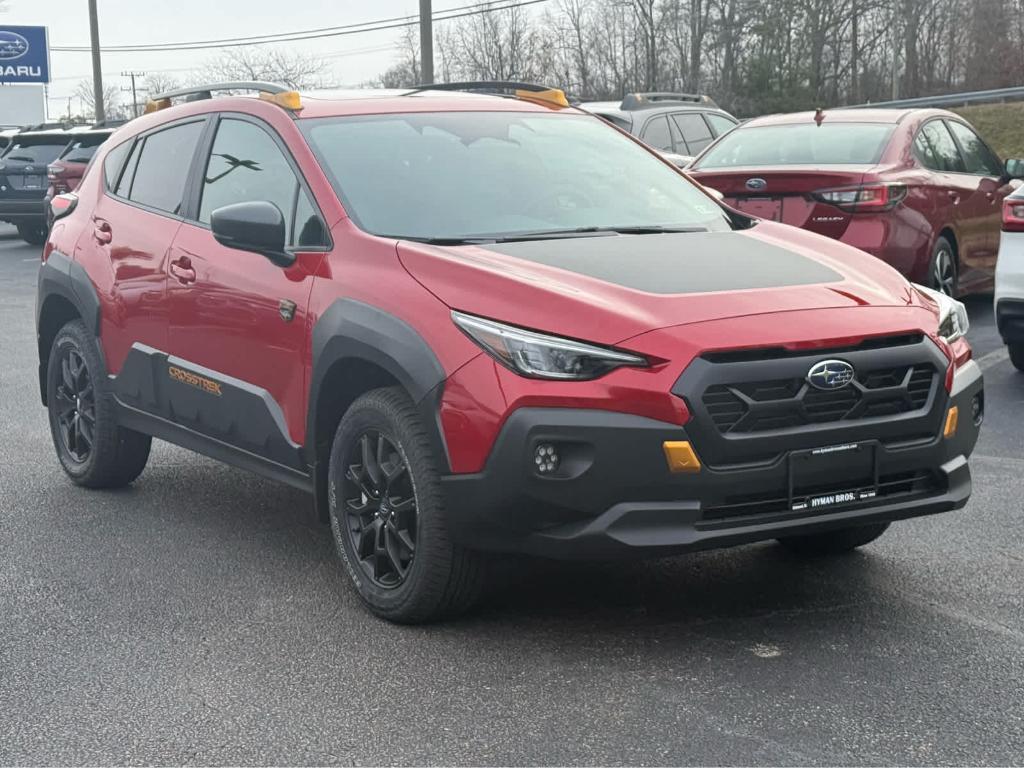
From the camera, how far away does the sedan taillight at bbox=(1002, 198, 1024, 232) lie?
330 inches

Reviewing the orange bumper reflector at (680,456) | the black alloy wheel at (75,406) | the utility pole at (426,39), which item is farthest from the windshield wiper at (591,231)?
the utility pole at (426,39)

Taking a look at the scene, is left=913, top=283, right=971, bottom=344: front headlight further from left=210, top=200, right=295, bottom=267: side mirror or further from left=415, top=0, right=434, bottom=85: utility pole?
left=415, top=0, right=434, bottom=85: utility pole

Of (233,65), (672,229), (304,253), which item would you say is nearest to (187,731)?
(304,253)

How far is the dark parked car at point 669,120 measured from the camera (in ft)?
47.9

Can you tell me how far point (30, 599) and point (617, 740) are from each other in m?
2.38

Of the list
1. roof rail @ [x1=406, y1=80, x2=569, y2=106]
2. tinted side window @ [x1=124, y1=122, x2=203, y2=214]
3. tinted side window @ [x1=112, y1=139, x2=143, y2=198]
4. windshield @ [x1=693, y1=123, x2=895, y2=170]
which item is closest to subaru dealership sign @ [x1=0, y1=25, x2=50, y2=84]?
windshield @ [x1=693, y1=123, x2=895, y2=170]

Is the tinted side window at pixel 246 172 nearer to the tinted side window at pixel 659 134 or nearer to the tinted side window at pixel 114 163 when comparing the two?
the tinted side window at pixel 114 163

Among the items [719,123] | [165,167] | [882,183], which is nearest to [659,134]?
[719,123]

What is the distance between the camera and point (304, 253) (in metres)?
5.00

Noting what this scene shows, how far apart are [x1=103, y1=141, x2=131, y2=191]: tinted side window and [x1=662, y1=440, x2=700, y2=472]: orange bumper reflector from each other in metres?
3.60

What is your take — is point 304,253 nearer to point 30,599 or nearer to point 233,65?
point 30,599

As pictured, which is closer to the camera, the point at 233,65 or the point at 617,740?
the point at 617,740

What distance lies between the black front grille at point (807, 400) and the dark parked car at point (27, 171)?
20.6 m

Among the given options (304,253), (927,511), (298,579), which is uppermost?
(304,253)
